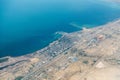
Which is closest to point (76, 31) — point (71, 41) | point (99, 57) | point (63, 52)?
point (71, 41)

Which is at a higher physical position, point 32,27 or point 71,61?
point 32,27

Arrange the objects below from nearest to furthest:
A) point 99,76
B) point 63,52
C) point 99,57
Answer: point 99,76, point 99,57, point 63,52

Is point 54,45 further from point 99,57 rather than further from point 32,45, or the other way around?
point 99,57

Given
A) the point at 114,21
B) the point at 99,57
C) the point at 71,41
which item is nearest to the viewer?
the point at 99,57

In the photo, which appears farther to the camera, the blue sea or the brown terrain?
the blue sea

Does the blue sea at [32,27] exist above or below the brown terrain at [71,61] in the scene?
above

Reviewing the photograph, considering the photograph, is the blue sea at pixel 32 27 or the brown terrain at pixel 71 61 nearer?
the brown terrain at pixel 71 61

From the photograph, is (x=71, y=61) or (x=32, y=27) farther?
(x=32, y=27)

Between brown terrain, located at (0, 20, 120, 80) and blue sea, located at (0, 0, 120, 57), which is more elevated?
blue sea, located at (0, 0, 120, 57)
